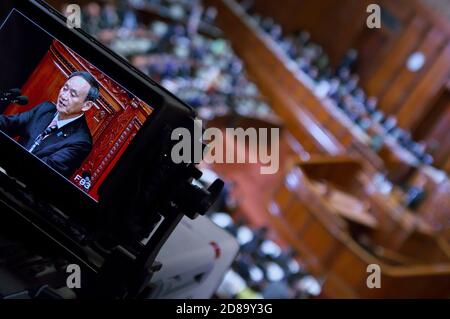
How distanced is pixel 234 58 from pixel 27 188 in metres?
8.07

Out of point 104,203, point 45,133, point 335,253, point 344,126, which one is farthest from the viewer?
point 344,126

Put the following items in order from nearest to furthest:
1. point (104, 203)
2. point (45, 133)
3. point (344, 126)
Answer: point (104, 203)
point (45, 133)
point (344, 126)

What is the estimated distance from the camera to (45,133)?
158 centimetres

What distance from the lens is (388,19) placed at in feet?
34.2

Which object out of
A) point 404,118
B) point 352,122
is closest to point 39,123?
point 352,122

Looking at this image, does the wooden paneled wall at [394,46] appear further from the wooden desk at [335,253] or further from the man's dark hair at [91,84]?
the man's dark hair at [91,84]

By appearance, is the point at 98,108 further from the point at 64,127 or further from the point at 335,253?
the point at 335,253

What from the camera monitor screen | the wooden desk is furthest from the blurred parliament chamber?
the camera monitor screen

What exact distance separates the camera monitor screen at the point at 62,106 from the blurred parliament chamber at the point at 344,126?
3.54 meters

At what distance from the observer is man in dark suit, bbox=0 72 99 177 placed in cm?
155

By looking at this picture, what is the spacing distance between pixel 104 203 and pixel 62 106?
32 cm

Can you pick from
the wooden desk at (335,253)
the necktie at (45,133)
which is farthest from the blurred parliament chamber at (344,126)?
the necktie at (45,133)

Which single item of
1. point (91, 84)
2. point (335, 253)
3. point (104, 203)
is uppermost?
point (91, 84)

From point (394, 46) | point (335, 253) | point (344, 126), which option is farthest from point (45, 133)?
point (394, 46)
